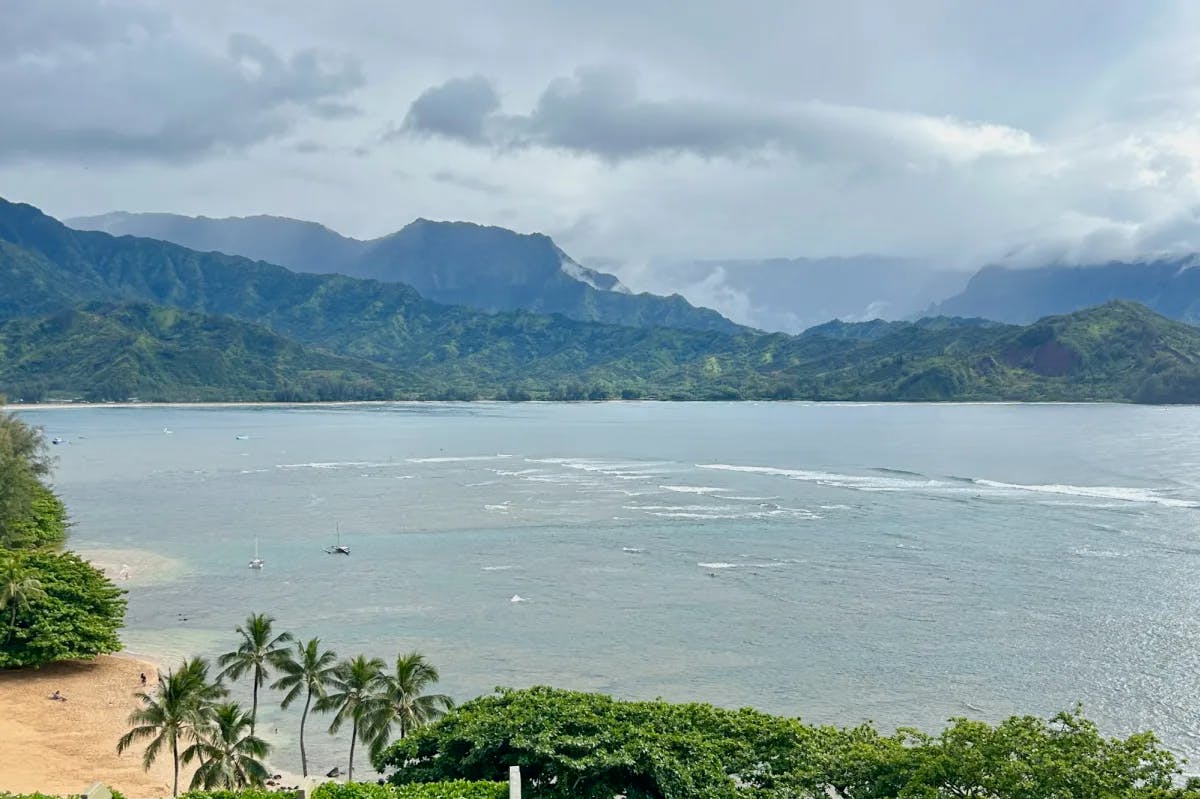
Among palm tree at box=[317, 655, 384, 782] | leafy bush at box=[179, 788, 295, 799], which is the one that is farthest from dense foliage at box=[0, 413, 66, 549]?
leafy bush at box=[179, 788, 295, 799]

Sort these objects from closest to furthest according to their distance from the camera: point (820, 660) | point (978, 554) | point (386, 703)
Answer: point (386, 703), point (820, 660), point (978, 554)

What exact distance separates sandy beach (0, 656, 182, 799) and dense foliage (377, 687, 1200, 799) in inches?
715

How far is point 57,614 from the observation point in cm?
5412

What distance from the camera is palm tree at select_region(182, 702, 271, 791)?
3447cm

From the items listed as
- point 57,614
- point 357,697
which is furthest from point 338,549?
point 357,697

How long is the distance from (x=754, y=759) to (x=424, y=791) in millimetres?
11032

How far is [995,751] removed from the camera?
28.6 meters

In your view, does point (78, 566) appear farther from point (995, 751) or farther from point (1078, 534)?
point (1078, 534)

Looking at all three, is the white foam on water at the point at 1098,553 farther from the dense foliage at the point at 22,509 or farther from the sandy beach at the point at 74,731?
the dense foliage at the point at 22,509

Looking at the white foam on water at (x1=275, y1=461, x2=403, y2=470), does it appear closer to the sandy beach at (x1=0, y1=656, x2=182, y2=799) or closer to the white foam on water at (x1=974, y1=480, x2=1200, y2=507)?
the white foam on water at (x1=974, y1=480, x2=1200, y2=507)

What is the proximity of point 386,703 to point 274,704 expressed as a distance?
18.3 m

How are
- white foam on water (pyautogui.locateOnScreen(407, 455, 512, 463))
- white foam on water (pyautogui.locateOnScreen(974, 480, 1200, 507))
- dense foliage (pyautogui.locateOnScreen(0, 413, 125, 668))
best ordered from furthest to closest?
white foam on water (pyautogui.locateOnScreen(407, 455, 512, 463))
white foam on water (pyautogui.locateOnScreen(974, 480, 1200, 507))
dense foliage (pyautogui.locateOnScreen(0, 413, 125, 668))

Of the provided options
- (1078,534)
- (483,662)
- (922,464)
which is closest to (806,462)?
(922,464)

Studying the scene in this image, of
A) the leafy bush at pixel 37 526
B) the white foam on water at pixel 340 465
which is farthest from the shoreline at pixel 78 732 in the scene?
the white foam on water at pixel 340 465
